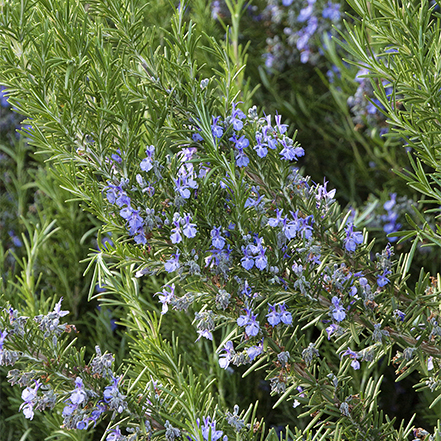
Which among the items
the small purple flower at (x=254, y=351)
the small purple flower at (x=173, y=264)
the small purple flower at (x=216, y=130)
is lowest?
the small purple flower at (x=254, y=351)

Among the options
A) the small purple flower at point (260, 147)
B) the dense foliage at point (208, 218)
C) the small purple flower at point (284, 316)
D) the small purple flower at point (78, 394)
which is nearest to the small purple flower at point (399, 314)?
the dense foliage at point (208, 218)

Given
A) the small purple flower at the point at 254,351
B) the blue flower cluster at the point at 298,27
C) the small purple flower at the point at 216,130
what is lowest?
the small purple flower at the point at 254,351

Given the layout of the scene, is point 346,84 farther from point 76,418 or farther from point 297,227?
point 76,418

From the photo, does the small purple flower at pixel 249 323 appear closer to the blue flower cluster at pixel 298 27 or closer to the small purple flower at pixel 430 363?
the small purple flower at pixel 430 363

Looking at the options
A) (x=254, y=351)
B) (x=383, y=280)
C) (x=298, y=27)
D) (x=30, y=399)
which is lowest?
(x=30, y=399)

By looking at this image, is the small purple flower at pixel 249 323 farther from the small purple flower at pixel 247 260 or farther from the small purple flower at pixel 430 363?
the small purple flower at pixel 430 363

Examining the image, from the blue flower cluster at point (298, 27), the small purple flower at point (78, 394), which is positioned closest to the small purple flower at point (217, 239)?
the small purple flower at point (78, 394)

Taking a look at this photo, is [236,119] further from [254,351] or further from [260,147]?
[254,351]

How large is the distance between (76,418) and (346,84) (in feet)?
3.54

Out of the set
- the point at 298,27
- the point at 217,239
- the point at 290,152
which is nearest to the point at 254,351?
the point at 217,239

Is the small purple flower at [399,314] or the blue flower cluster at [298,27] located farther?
the blue flower cluster at [298,27]

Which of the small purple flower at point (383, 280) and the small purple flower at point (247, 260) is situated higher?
the small purple flower at point (383, 280)

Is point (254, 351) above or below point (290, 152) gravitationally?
below

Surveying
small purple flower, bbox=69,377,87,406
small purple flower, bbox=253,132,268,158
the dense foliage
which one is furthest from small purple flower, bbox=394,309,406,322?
small purple flower, bbox=69,377,87,406
